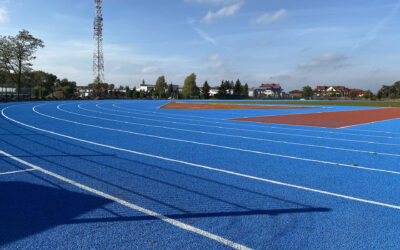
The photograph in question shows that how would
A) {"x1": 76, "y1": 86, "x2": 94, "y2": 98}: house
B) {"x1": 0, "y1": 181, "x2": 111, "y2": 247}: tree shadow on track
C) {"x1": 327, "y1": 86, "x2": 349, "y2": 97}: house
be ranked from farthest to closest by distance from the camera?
1. {"x1": 327, "y1": 86, "x2": 349, "y2": 97}: house
2. {"x1": 76, "y1": 86, "x2": 94, "y2": 98}: house
3. {"x1": 0, "y1": 181, "x2": 111, "y2": 247}: tree shadow on track

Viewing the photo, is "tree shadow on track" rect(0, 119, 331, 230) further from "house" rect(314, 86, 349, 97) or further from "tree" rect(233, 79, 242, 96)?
"house" rect(314, 86, 349, 97)

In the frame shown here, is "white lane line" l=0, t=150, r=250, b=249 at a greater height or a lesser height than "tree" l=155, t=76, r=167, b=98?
lesser

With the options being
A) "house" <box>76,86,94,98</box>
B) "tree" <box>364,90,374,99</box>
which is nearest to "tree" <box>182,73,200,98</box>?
"house" <box>76,86,94,98</box>

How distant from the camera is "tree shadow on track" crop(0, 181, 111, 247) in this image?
360 centimetres

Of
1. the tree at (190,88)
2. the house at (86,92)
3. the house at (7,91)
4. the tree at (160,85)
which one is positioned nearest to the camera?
the house at (7,91)

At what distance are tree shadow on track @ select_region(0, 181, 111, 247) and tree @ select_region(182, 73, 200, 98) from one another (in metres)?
97.5

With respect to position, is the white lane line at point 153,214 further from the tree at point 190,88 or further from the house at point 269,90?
the house at point 269,90

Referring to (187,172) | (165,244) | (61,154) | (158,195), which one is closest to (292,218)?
(165,244)

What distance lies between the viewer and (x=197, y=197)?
475 centimetres

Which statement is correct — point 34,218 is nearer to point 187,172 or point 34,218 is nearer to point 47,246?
point 47,246

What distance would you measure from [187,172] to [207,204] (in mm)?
1836

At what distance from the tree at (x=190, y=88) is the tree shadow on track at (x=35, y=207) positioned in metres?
97.5

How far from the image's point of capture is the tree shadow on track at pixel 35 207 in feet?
11.8

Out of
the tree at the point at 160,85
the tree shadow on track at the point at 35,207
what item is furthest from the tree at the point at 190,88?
the tree shadow on track at the point at 35,207
